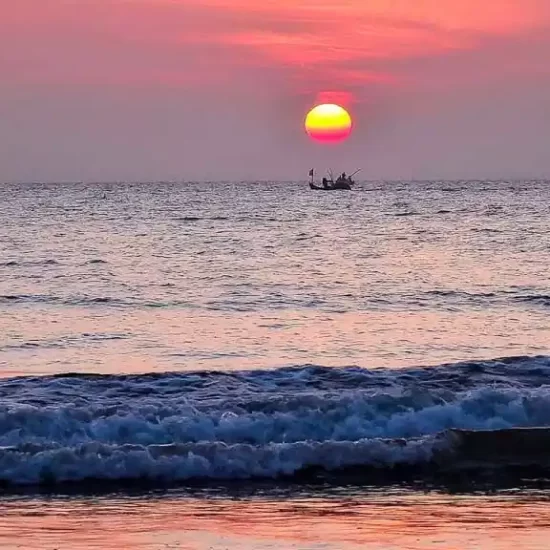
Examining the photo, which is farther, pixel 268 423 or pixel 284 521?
pixel 268 423

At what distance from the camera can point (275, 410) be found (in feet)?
44.1

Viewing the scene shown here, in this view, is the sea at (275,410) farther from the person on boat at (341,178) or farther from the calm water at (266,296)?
A: the person on boat at (341,178)

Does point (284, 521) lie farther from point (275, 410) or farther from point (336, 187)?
point (336, 187)

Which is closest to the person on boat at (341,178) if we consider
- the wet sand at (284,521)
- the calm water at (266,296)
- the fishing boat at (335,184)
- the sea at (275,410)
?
the fishing boat at (335,184)

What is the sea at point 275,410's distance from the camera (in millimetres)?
9727

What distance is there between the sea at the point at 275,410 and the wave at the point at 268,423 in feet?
0.09

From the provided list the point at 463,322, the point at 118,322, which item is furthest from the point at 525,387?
the point at 118,322

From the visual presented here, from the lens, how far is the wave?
37.9 ft

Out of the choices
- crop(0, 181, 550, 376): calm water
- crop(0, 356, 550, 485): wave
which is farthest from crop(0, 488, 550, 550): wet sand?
crop(0, 181, 550, 376): calm water

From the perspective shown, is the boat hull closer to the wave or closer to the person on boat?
the person on boat

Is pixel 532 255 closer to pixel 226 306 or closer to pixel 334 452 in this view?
pixel 226 306

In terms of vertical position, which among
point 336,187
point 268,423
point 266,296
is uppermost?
point 336,187

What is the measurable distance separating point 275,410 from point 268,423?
0.38 metres

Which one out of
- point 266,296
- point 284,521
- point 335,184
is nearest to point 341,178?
point 335,184
